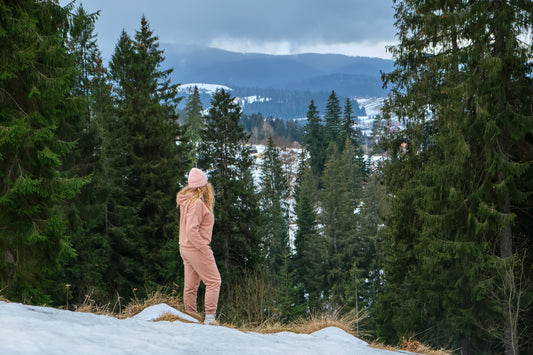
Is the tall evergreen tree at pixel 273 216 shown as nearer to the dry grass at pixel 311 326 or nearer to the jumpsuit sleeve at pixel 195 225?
the dry grass at pixel 311 326

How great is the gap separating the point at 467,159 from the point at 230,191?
50.1 ft

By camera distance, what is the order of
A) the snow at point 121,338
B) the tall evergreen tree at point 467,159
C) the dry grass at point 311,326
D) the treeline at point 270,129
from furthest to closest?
the treeline at point 270,129 < the tall evergreen tree at point 467,159 < the dry grass at point 311,326 < the snow at point 121,338

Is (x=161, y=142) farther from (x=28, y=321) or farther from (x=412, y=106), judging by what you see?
(x=28, y=321)

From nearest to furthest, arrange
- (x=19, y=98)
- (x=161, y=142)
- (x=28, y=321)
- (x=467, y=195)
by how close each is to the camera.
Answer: (x=28, y=321)
(x=19, y=98)
(x=467, y=195)
(x=161, y=142)

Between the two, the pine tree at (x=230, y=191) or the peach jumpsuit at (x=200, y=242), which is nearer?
the peach jumpsuit at (x=200, y=242)

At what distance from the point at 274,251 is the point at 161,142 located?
89.7ft

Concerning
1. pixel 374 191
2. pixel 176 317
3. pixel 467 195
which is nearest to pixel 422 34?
pixel 467 195

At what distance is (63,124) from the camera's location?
42.9 feet

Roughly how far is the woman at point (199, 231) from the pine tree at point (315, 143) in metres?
70.2

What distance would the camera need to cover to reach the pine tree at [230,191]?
2464 cm

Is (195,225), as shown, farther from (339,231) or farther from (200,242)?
(339,231)

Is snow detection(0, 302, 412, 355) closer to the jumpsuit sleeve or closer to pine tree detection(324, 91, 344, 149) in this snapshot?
the jumpsuit sleeve

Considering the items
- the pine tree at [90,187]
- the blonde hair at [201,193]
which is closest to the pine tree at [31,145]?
the pine tree at [90,187]

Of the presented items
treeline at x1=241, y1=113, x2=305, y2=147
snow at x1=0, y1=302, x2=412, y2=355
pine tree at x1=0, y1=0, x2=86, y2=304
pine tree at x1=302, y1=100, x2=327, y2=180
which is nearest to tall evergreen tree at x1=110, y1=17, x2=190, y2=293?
pine tree at x1=0, y1=0, x2=86, y2=304
